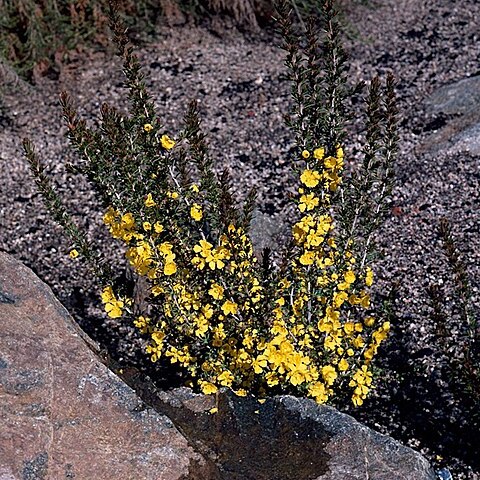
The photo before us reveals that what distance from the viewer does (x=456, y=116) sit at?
5344 millimetres

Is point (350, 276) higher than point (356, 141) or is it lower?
higher

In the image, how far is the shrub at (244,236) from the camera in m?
2.80

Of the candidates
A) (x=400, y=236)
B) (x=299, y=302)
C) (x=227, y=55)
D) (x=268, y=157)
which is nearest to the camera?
(x=299, y=302)

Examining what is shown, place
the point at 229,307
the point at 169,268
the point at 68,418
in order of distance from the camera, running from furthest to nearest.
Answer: the point at 229,307 < the point at 169,268 < the point at 68,418

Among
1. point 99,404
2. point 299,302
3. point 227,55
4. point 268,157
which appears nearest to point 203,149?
point 299,302

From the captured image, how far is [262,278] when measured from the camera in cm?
301

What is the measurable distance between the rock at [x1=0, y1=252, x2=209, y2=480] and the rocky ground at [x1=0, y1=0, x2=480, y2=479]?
101 centimetres

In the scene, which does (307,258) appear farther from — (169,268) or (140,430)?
(140,430)

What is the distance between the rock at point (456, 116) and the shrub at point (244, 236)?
1.98m

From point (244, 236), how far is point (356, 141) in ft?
8.25

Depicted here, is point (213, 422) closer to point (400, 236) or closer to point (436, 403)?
point (436, 403)

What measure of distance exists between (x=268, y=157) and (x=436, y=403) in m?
2.32

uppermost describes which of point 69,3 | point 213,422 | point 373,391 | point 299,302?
point 69,3

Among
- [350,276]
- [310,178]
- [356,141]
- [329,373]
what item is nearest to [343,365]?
[329,373]
